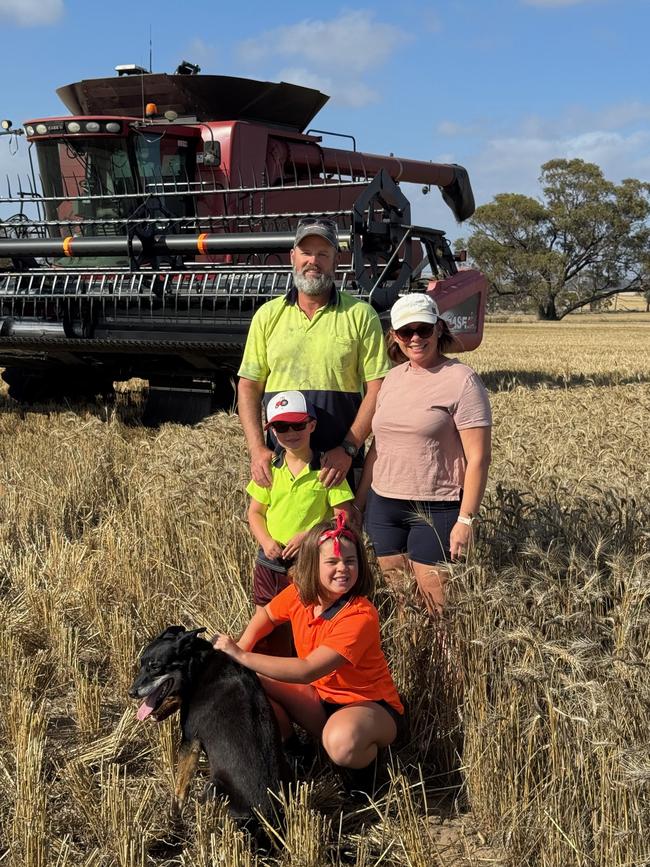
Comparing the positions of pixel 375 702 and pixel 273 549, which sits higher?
pixel 273 549

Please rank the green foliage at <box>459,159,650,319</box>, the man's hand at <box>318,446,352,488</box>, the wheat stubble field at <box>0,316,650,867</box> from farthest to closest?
the green foliage at <box>459,159,650,319</box>
the man's hand at <box>318,446,352,488</box>
the wheat stubble field at <box>0,316,650,867</box>

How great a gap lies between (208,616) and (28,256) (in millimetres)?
5155

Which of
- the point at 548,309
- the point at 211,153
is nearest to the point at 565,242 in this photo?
the point at 548,309

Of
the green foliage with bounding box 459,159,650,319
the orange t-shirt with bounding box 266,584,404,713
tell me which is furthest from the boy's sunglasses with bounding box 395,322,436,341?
the green foliage with bounding box 459,159,650,319

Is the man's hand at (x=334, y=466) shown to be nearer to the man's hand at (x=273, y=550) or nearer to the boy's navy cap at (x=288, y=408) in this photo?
the boy's navy cap at (x=288, y=408)

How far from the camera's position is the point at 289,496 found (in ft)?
10.1

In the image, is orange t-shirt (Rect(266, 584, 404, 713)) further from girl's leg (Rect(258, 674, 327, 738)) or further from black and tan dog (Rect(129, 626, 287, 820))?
black and tan dog (Rect(129, 626, 287, 820))

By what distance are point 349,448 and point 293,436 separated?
0.22 meters

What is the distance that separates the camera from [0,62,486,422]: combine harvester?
7.01 metres

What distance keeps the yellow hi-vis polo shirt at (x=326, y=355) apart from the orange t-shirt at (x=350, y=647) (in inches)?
25.4

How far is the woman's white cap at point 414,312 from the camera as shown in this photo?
3.07 m

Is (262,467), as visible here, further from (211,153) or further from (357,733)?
(211,153)

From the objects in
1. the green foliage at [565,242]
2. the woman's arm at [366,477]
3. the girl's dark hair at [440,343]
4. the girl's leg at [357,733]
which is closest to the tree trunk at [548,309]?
the green foliage at [565,242]

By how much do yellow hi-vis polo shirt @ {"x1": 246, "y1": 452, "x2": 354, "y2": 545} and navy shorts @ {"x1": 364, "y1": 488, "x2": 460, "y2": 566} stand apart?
0.77 feet
